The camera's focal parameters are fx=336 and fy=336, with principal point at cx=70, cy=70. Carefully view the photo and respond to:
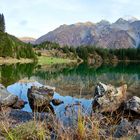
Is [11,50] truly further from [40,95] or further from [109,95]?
[109,95]

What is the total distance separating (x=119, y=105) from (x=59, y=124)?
24.2 metres

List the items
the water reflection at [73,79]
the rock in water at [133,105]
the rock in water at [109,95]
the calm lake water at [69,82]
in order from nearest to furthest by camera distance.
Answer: the rock in water at [133,105] → the rock in water at [109,95] → the calm lake water at [69,82] → the water reflection at [73,79]

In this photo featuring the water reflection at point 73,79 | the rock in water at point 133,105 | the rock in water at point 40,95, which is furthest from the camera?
the water reflection at point 73,79

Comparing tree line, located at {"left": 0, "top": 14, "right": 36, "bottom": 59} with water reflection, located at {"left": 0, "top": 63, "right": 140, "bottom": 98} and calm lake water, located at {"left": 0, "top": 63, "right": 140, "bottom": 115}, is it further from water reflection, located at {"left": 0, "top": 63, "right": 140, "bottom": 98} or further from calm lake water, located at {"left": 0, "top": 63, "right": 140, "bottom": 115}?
calm lake water, located at {"left": 0, "top": 63, "right": 140, "bottom": 115}

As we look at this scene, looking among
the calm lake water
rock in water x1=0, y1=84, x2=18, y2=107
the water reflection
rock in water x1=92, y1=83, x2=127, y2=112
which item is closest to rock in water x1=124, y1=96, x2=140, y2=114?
rock in water x1=92, y1=83, x2=127, y2=112

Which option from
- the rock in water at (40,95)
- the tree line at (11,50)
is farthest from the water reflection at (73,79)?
the tree line at (11,50)

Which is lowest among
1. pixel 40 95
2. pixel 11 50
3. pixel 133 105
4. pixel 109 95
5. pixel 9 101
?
pixel 133 105

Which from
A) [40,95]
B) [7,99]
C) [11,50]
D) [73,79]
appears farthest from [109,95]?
[11,50]

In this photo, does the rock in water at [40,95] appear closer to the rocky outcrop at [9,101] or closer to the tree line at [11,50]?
the rocky outcrop at [9,101]

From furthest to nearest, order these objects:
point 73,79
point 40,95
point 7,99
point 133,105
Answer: point 73,79
point 40,95
point 7,99
point 133,105

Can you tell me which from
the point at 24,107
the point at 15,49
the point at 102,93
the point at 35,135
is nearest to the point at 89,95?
the point at 102,93

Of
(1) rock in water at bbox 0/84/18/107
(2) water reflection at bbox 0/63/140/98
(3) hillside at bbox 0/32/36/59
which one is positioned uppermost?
(3) hillside at bbox 0/32/36/59

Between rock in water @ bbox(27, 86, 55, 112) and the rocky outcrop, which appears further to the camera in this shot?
rock in water @ bbox(27, 86, 55, 112)

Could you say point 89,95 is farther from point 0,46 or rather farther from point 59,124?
point 0,46
